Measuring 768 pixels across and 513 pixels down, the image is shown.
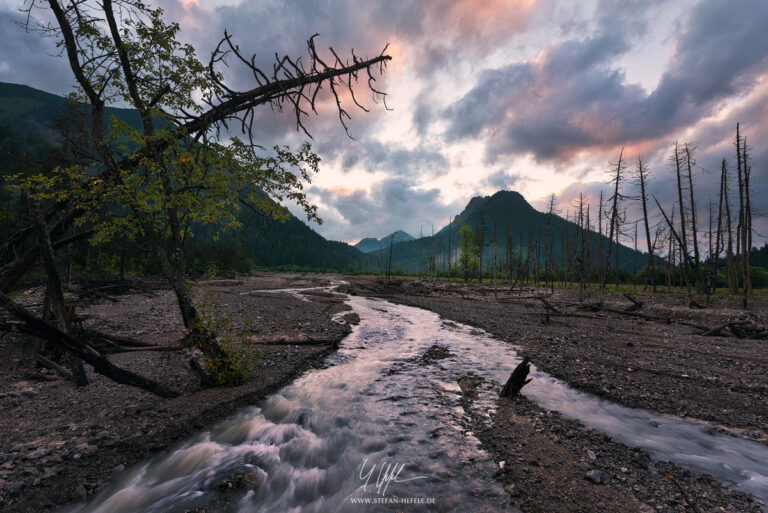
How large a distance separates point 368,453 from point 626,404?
7.44 m

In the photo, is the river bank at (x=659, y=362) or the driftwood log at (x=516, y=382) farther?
the driftwood log at (x=516, y=382)

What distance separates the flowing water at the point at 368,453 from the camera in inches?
193

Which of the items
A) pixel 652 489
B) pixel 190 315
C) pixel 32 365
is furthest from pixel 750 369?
pixel 32 365

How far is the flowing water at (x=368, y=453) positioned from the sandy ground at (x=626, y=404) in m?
0.53

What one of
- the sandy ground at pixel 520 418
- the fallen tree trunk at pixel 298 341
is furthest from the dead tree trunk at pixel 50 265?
the fallen tree trunk at pixel 298 341

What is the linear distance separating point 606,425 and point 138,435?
10.8 meters

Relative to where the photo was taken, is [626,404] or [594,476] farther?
[626,404]

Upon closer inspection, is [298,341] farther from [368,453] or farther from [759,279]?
[759,279]

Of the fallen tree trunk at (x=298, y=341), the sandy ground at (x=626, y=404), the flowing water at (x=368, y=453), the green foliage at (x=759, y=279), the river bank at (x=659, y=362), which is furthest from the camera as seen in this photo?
the green foliage at (x=759, y=279)

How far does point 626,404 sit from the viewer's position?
7.96m
